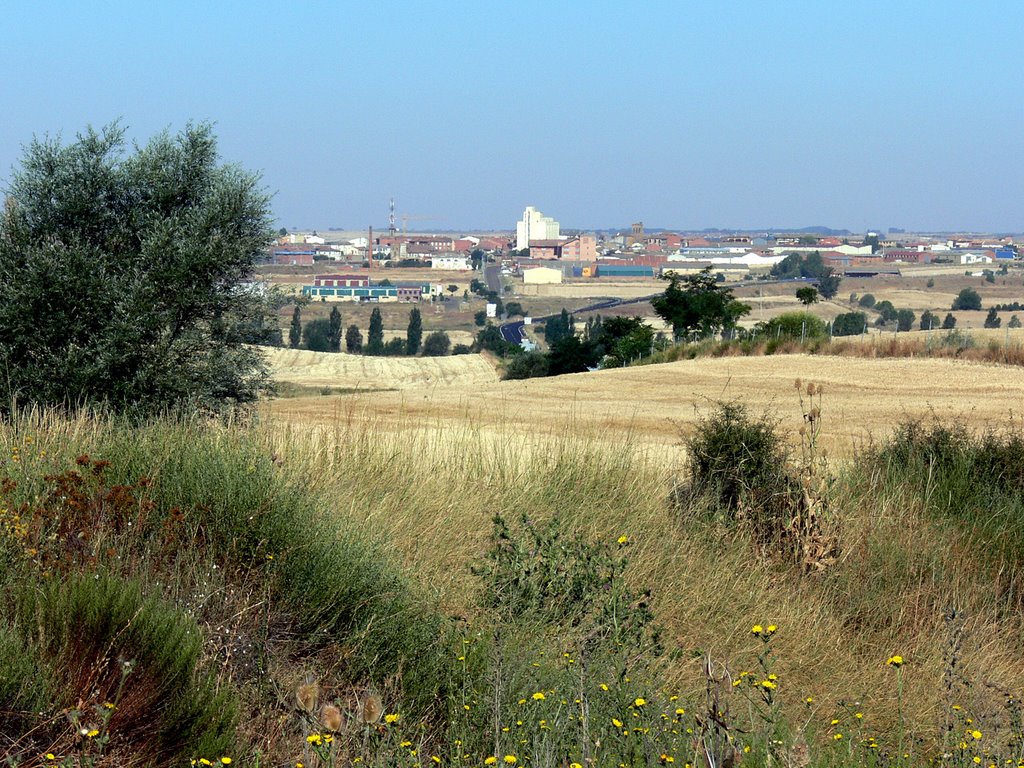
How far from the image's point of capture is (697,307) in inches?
2030

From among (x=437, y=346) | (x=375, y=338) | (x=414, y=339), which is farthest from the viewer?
(x=375, y=338)

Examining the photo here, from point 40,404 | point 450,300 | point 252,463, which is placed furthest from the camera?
point 450,300

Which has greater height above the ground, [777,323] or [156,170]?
[156,170]

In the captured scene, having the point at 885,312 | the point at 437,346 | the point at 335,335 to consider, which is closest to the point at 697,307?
the point at 437,346

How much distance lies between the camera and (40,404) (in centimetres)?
1234

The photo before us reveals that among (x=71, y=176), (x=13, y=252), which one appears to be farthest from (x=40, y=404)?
(x=71, y=176)

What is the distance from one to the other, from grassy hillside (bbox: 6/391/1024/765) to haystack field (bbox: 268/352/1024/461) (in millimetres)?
6386

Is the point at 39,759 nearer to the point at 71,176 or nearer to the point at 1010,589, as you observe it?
the point at 1010,589

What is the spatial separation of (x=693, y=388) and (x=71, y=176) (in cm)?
2045

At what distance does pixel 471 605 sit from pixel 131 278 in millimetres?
7483

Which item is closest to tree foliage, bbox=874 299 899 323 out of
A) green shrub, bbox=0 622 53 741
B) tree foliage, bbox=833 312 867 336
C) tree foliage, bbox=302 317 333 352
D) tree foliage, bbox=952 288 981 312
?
tree foliage, bbox=952 288 981 312

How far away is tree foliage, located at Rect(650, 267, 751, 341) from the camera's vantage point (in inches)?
2031

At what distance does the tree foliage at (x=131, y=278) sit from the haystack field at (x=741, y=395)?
4.55 m

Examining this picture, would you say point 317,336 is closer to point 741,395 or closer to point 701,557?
point 741,395
